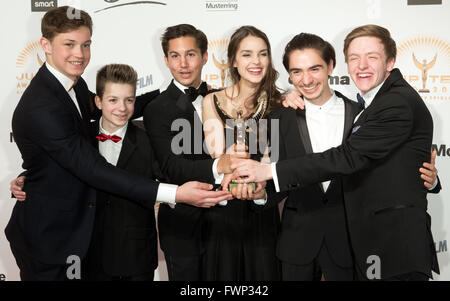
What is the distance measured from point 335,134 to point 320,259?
71cm

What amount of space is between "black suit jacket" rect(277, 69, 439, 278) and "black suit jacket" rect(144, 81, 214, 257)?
1.79ft

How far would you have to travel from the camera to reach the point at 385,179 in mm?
2334

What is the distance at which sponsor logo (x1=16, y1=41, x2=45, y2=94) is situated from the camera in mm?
3842

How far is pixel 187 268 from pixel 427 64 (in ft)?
8.46

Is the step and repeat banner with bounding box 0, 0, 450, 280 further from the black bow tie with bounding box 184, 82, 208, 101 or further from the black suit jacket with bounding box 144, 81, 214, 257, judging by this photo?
the black suit jacket with bounding box 144, 81, 214, 257

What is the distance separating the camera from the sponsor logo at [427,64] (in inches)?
144

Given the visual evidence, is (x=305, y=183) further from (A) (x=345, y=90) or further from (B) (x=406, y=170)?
(A) (x=345, y=90)

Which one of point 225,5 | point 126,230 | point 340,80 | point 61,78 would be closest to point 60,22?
point 61,78

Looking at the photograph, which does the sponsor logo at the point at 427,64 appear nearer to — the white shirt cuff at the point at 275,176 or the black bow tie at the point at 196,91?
the black bow tie at the point at 196,91

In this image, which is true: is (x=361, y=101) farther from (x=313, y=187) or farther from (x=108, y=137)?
(x=108, y=137)

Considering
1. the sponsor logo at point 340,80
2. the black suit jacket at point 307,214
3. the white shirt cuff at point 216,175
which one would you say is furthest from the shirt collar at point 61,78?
the sponsor logo at point 340,80

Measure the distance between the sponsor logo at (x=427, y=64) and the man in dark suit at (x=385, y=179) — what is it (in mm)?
1423

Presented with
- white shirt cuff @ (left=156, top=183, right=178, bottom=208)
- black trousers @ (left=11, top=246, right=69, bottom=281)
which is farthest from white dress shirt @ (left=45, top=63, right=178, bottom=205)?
black trousers @ (left=11, top=246, right=69, bottom=281)
